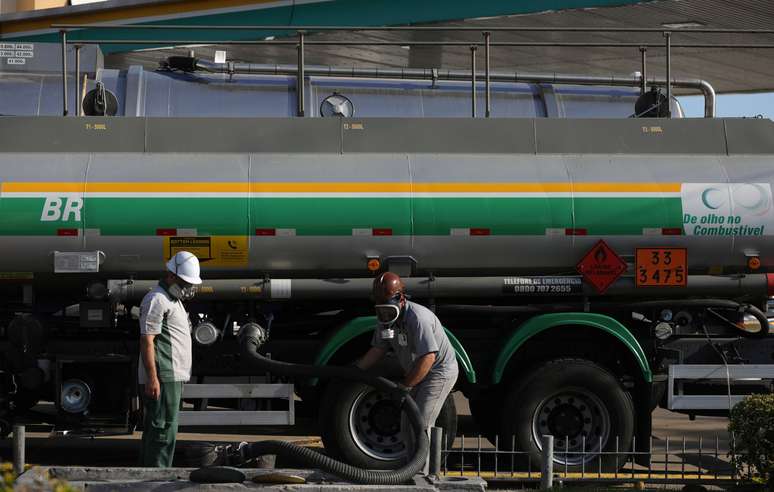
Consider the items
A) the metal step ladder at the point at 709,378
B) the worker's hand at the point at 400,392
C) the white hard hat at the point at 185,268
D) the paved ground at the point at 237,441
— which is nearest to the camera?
the worker's hand at the point at 400,392

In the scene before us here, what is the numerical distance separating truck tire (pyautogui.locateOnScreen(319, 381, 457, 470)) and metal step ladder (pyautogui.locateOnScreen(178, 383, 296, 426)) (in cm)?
30

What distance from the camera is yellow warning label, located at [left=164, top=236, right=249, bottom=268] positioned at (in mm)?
9047

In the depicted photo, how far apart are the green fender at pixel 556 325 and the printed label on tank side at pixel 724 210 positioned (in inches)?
38.4

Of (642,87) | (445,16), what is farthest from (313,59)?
(642,87)

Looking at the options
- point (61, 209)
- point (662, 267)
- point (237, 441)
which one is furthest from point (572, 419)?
point (61, 209)

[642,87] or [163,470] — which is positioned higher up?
[642,87]

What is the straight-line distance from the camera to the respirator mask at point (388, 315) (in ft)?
25.4

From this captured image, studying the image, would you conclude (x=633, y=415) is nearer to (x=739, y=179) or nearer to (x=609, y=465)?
(x=609, y=465)

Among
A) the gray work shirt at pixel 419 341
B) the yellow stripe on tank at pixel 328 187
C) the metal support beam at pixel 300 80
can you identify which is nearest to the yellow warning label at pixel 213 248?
the yellow stripe on tank at pixel 328 187

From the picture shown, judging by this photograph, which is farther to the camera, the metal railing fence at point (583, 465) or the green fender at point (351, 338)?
the green fender at point (351, 338)

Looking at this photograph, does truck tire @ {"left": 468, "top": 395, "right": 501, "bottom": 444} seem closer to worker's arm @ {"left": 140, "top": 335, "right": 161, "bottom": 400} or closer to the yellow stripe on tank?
the yellow stripe on tank

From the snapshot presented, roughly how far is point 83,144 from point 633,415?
4929 mm

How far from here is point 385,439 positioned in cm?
937

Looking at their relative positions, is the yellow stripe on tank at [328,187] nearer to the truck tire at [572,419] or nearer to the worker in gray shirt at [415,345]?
the truck tire at [572,419]
